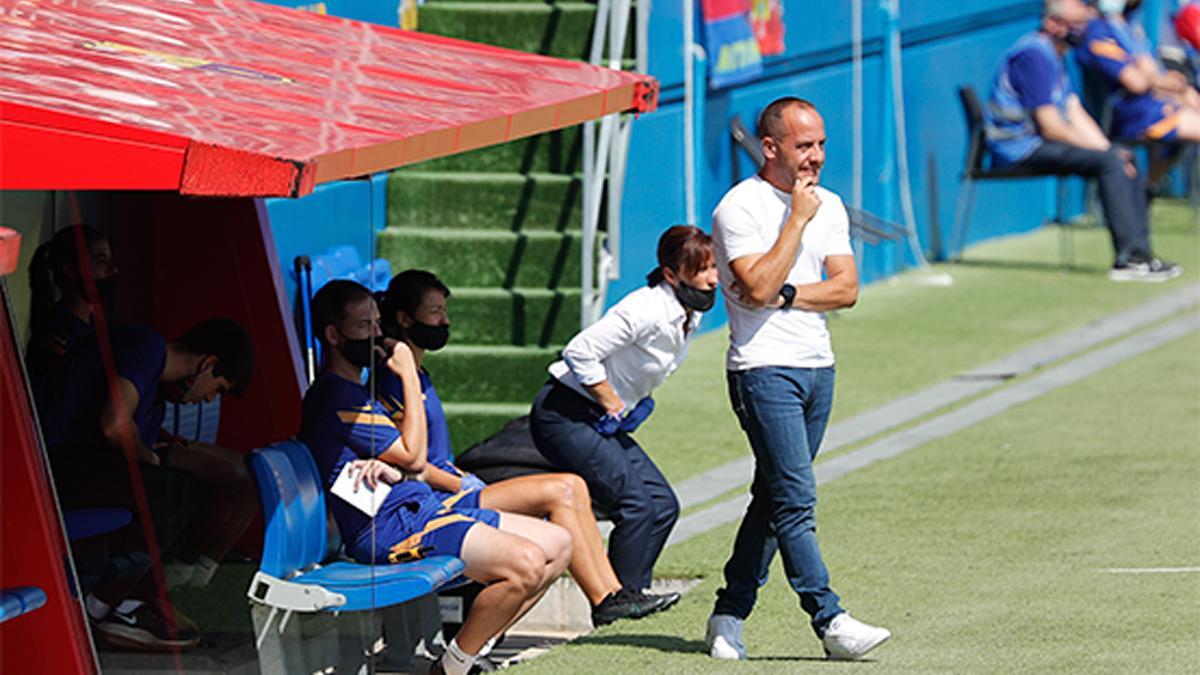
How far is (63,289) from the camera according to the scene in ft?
23.3

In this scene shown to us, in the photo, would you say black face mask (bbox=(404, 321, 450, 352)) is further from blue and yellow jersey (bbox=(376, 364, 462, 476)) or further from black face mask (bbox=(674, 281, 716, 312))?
black face mask (bbox=(674, 281, 716, 312))

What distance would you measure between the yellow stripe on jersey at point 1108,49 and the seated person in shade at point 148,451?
35.9 feet

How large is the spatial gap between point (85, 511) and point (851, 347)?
682 cm

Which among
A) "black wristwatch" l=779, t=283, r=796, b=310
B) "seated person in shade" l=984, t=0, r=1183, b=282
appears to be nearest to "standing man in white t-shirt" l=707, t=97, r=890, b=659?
"black wristwatch" l=779, t=283, r=796, b=310

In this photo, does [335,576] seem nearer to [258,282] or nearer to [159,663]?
[159,663]

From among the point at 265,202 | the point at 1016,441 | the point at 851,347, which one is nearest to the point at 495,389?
the point at 265,202

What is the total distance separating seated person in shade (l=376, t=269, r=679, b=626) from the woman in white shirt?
104mm

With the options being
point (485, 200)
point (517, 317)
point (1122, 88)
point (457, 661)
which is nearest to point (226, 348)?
point (457, 661)

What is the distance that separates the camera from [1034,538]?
8.02 metres

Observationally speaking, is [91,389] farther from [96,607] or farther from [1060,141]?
[1060,141]

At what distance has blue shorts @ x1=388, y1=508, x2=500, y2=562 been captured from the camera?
21.7 ft

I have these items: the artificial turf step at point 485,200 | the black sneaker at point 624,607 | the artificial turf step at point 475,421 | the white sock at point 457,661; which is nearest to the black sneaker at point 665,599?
the black sneaker at point 624,607

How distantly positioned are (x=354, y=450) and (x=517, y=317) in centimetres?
355

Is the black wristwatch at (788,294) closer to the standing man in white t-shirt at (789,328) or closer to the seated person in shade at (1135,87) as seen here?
the standing man in white t-shirt at (789,328)
